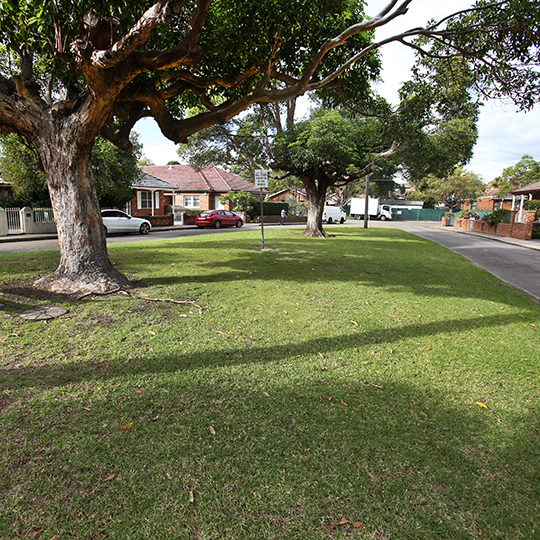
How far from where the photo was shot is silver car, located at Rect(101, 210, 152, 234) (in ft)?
70.6

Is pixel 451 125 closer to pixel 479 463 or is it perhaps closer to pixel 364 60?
pixel 364 60

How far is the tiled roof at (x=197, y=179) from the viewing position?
4328 centimetres

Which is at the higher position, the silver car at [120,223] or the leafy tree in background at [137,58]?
the leafy tree in background at [137,58]

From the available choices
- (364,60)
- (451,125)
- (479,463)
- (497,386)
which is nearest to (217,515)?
(479,463)

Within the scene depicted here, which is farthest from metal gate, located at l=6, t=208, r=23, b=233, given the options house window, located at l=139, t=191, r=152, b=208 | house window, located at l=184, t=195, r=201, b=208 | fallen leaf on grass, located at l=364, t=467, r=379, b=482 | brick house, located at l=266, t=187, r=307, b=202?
brick house, located at l=266, t=187, r=307, b=202

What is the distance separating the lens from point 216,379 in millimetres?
3902

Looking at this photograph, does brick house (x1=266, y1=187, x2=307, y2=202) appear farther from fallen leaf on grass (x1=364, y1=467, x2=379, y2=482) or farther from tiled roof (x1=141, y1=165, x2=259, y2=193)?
fallen leaf on grass (x1=364, y1=467, x2=379, y2=482)

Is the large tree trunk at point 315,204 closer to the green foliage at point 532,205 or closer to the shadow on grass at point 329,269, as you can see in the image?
the shadow on grass at point 329,269

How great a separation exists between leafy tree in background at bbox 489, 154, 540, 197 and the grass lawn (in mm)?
72002

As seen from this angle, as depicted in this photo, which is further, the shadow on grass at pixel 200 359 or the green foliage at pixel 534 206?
the green foliage at pixel 534 206

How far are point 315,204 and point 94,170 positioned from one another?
14.4 m

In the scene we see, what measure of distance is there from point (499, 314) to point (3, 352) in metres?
7.60

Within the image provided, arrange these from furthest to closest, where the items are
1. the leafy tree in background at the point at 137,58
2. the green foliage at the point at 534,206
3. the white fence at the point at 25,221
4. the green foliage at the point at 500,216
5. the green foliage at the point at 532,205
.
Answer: the green foliage at the point at 500,216, the green foliage at the point at 532,205, the green foliage at the point at 534,206, the white fence at the point at 25,221, the leafy tree in background at the point at 137,58

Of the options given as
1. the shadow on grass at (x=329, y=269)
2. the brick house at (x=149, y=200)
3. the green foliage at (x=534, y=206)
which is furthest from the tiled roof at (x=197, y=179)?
the shadow on grass at (x=329, y=269)
